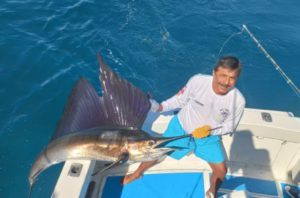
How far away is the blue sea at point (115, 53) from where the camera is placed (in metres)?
4.50

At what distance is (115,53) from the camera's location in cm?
595

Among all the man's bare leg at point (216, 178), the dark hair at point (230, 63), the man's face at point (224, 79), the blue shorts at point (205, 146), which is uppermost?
the dark hair at point (230, 63)

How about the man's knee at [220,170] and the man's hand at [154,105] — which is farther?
the man's knee at [220,170]

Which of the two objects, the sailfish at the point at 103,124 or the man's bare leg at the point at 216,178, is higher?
the sailfish at the point at 103,124

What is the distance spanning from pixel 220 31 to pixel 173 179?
4404 millimetres

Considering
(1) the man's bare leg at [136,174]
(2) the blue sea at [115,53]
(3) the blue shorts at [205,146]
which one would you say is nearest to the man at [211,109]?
(3) the blue shorts at [205,146]

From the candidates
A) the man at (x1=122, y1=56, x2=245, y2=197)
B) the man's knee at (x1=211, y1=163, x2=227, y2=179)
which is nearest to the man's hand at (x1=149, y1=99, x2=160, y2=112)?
the man at (x1=122, y1=56, x2=245, y2=197)

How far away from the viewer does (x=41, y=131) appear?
450 centimetres

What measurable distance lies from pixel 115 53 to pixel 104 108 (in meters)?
3.33

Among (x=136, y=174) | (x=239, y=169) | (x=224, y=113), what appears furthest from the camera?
(x=239, y=169)

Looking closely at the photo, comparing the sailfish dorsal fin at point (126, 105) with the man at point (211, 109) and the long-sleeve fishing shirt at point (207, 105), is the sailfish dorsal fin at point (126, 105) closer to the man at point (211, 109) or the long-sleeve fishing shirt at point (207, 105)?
the man at point (211, 109)

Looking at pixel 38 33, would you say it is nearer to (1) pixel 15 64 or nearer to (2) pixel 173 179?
(1) pixel 15 64

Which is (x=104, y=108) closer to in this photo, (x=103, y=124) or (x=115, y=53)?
(x=103, y=124)

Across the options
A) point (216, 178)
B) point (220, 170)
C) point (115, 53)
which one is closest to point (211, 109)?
point (220, 170)
